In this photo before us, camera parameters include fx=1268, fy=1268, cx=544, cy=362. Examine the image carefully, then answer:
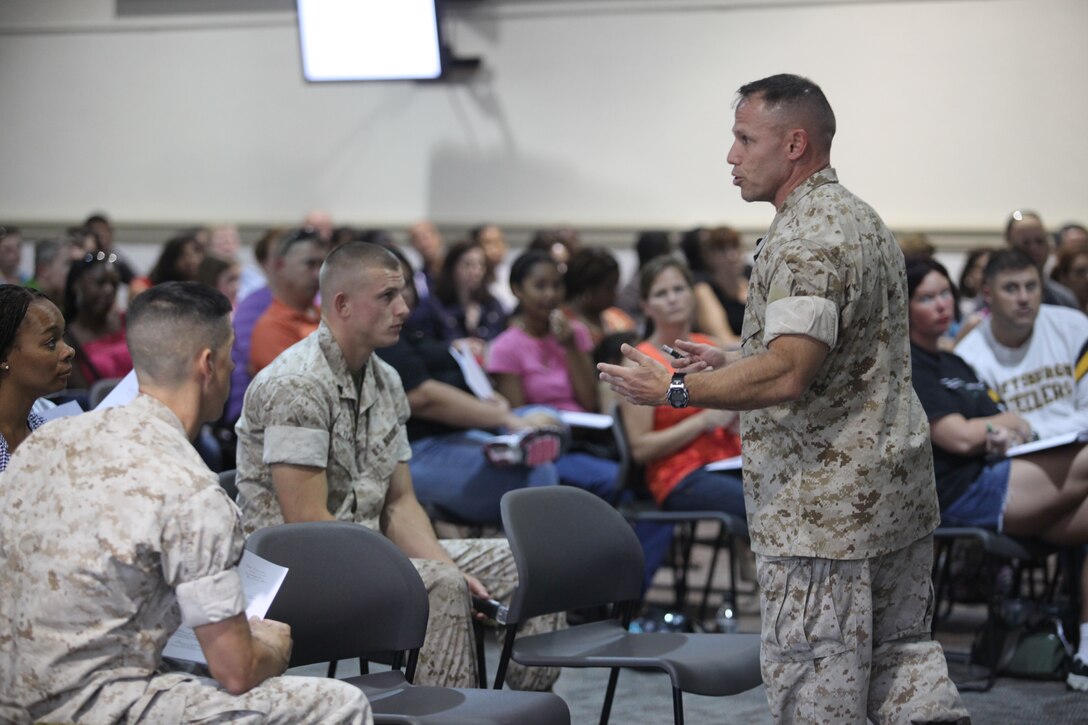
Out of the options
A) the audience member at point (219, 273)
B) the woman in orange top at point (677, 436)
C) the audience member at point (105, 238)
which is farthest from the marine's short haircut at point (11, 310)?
the audience member at point (105, 238)

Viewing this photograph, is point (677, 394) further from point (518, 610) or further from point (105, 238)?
point (105, 238)

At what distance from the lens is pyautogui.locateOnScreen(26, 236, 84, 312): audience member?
6004mm

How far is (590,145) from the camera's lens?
30.5ft

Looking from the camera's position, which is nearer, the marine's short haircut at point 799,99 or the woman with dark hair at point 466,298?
the marine's short haircut at point 799,99

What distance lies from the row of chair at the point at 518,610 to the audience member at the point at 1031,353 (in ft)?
6.60

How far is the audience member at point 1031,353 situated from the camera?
462 cm

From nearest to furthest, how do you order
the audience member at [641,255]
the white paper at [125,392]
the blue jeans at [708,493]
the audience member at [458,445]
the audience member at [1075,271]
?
the white paper at [125,392]
the blue jeans at [708,493]
the audience member at [458,445]
the audience member at [1075,271]
the audience member at [641,255]

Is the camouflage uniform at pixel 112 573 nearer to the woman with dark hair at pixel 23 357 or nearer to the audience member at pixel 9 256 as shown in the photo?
the woman with dark hair at pixel 23 357

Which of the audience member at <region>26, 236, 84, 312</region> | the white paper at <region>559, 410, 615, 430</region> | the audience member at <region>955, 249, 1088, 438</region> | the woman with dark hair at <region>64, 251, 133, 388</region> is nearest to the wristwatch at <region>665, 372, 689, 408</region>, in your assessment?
the audience member at <region>955, 249, 1088, 438</region>

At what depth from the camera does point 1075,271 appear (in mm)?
6680

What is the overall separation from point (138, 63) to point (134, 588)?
29.5 ft

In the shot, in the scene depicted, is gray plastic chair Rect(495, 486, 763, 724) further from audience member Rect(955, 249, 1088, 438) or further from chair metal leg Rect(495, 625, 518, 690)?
audience member Rect(955, 249, 1088, 438)

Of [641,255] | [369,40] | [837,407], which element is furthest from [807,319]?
[369,40]

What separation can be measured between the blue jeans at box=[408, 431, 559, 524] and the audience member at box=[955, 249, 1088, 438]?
1.71 meters
